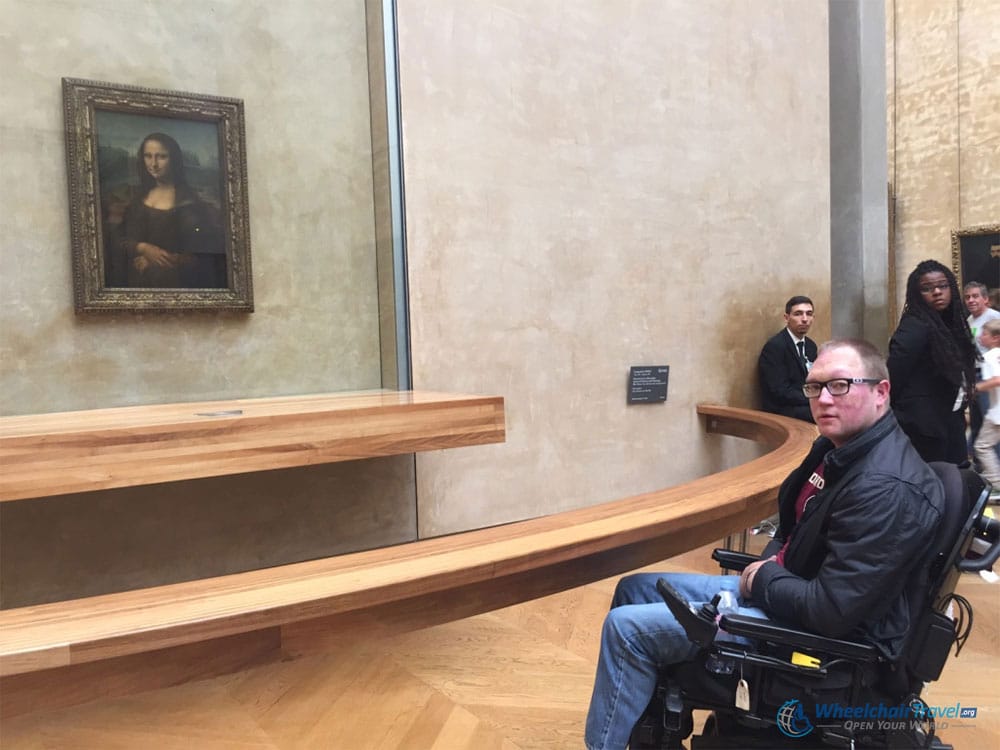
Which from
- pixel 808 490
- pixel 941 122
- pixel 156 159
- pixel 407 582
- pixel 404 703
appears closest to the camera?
pixel 407 582

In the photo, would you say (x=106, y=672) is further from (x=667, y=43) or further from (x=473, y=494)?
(x=667, y=43)

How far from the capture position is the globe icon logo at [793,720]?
1.73 metres

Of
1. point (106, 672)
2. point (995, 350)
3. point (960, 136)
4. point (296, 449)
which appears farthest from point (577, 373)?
point (960, 136)

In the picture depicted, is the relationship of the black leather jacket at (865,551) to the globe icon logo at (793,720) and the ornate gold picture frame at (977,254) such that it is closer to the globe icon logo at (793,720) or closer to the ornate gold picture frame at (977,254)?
the globe icon logo at (793,720)

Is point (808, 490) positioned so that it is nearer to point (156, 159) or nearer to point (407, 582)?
point (407, 582)

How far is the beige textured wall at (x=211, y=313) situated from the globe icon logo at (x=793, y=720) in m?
3.34

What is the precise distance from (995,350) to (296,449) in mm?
4749

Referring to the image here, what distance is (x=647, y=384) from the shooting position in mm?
5816

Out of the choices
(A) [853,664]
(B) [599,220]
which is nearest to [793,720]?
(A) [853,664]

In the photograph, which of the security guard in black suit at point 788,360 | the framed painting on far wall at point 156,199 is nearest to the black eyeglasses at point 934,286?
the security guard in black suit at point 788,360

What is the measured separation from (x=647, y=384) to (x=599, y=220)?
4.36 feet

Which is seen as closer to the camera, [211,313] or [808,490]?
[808,490]

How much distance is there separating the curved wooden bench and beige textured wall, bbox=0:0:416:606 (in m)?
2.47

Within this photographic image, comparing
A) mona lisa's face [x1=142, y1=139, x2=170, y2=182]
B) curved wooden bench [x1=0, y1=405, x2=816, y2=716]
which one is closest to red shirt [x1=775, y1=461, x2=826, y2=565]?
curved wooden bench [x1=0, y1=405, x2=816, y2=716]
